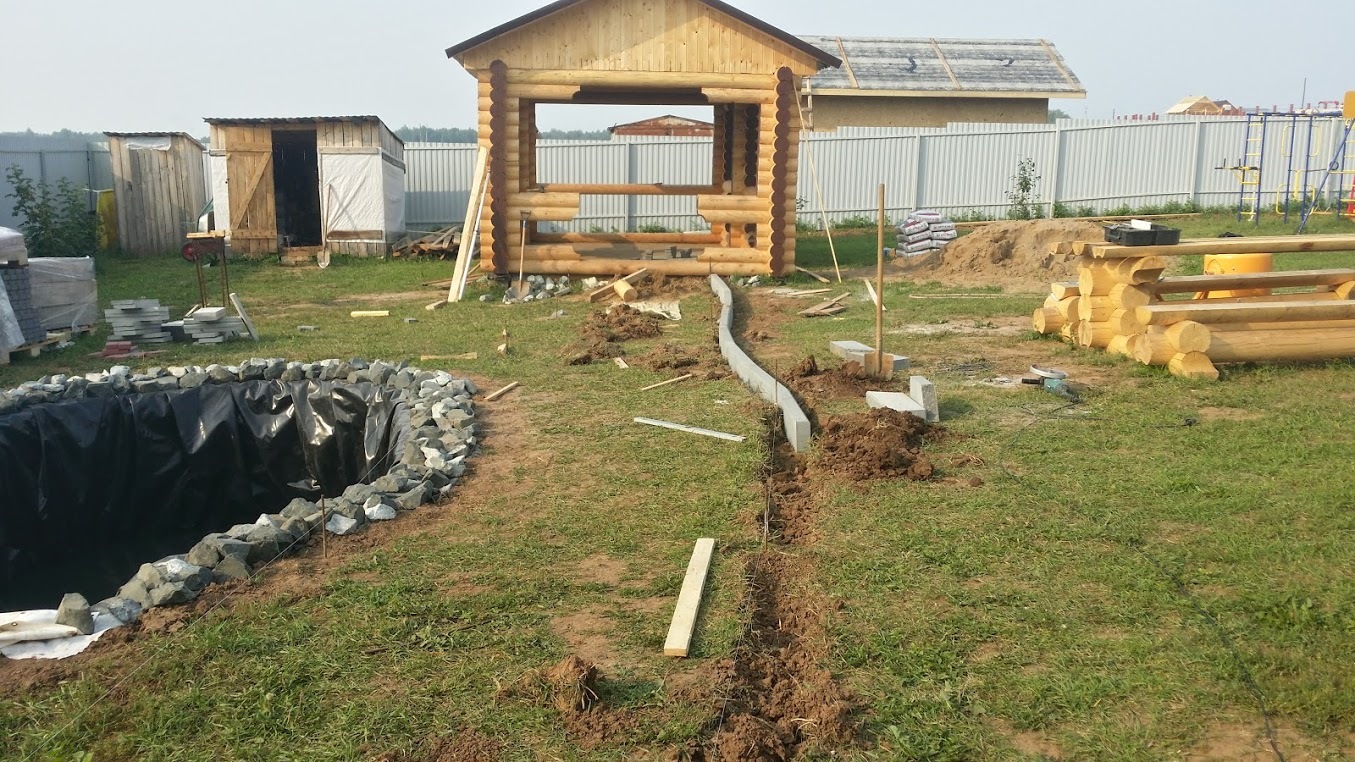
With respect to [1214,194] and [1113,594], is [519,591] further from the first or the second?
[1214,194]

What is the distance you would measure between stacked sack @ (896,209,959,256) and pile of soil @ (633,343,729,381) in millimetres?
9192

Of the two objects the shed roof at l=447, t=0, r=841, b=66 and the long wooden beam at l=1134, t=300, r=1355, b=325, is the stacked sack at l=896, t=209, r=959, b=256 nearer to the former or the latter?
the shed roof at l=447, t=0, r=841, b=66

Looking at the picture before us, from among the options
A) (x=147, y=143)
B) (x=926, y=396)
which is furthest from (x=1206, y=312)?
(x=147, y=143)

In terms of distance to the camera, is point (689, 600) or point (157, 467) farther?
point (157, 467)

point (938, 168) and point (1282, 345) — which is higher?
point (938, 168)

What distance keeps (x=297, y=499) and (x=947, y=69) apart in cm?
2775

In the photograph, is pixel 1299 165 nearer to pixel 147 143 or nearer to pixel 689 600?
pixel 689 600

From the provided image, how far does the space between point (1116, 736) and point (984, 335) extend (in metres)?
8.07

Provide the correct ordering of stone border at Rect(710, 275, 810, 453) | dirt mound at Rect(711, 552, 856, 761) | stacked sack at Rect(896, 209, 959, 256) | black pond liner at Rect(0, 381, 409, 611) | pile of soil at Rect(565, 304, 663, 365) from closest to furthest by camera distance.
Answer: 1. dirt mound at Rect(711, 552, 856, 761)
2. stone border at Rect(710, 275, 810, 453)
3. black pond liner at Rect(0, 381, 409, 611)
4. pile of soil at Rect(565, 304, 663, 365)
5. stacked sack at Rect(896, 209, 959, 256)

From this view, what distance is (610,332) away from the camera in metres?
11.8

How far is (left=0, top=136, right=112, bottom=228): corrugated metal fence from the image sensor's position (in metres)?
20.6

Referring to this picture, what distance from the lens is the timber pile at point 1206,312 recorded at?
28.7 ft

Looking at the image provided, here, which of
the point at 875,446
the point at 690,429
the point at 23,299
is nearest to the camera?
the point at 875,446

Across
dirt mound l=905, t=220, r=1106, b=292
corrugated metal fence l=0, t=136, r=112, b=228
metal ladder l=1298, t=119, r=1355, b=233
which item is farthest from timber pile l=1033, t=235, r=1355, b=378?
corrugated metal fence l=0, t=136, r=112, b=228
